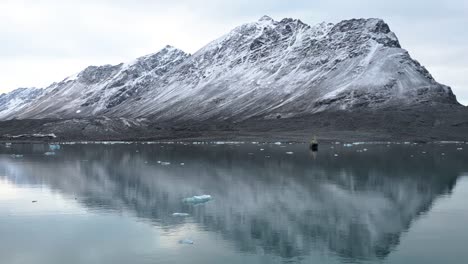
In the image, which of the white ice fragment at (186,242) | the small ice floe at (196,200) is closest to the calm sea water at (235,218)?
the white ice fragment at (186,242)

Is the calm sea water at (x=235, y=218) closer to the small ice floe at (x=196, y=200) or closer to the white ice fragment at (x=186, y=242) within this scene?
the white ice fragment at (x=186, y=242)

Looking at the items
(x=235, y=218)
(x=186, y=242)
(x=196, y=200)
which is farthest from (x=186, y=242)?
(x=196, y=200)

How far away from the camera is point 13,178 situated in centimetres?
4694

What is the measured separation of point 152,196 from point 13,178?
17723 millimetres

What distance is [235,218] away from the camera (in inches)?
1093

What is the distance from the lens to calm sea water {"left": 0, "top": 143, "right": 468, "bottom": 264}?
816 inches

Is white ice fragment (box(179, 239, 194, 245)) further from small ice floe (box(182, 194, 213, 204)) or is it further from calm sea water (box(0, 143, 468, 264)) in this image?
small ice floe (box(182, 194, 213, 204))

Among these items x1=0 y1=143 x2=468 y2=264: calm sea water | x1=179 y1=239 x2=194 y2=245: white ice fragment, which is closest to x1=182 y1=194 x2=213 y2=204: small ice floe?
x1=0 y1=143 x2=468 y2=264: calm sea water

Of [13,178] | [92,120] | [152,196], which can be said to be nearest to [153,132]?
[92,120]

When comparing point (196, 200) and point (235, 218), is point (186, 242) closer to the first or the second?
point (235, 218)

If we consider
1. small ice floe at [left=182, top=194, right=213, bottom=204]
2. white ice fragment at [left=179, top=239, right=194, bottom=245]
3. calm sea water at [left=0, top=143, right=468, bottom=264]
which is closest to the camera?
calm sea water at [left=0, top=143, right=468, bottom=264]

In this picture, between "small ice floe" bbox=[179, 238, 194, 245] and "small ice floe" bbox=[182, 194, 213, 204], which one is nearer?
"small ice floe" bbox=[179, 238, 194, 245]

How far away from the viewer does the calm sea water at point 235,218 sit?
816 inches

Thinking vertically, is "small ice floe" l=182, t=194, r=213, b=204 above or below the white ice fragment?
above
